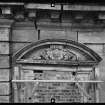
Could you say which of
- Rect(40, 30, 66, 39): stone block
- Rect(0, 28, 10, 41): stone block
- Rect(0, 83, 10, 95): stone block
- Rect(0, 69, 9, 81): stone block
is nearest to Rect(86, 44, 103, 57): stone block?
Rect(40, 30, 66, 39): stone block

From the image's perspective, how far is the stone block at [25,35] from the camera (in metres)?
4.98

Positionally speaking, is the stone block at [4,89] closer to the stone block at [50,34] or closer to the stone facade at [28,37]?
the stone facade at [28,37]

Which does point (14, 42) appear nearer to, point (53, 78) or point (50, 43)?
point (50, 43)

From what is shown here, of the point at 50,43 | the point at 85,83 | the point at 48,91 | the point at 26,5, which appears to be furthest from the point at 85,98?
the point at 26,5

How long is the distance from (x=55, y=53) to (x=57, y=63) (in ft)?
0.97

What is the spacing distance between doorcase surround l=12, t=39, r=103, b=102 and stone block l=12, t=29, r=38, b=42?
0.25 meters

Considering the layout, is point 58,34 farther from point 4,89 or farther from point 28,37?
point 4,89

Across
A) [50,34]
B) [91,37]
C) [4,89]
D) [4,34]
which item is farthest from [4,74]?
[91,37]

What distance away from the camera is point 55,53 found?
4914 mm

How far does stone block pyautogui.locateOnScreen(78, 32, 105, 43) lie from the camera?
199 inches

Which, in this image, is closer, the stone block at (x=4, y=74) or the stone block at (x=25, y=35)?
the stone block at (x=4, y=74)

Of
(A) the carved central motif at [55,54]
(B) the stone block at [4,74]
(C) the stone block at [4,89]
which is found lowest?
(C) the stone block at [4,89]

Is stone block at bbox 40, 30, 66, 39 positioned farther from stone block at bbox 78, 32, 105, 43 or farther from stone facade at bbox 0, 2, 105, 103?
stone block at bbox 78, 32, 105, 43

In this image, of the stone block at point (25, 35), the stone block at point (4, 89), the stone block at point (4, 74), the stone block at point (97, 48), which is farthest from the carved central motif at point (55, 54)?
the stone block at point (4, 89)
